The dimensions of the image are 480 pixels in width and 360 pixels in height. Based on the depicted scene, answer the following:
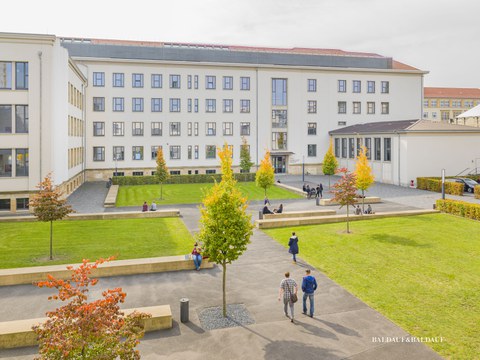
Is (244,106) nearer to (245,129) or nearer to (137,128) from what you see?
(245,129)

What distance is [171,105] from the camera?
5828 centimetres

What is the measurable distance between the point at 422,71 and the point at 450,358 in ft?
212

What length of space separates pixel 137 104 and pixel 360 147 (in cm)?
3054

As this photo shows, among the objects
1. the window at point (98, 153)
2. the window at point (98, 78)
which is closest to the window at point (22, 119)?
the window at point (98, 153)

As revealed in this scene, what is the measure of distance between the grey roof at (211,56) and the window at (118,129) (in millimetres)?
9513

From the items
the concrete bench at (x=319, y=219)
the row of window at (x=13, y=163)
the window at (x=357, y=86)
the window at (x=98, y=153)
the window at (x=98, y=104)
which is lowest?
the concrete bench at (x=319, y=219)

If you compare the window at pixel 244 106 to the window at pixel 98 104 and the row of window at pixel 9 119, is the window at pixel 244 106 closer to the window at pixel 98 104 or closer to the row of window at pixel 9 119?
the window at pixel 98 104

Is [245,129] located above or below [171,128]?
above

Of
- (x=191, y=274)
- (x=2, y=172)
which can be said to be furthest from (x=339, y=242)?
(x=2, y=172)

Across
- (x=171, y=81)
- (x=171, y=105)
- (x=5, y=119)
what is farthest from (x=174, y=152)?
(x=5, y=119)

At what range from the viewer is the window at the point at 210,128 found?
5966 cm

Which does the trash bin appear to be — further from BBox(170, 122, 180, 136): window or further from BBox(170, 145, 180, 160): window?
BBox(170, 122, 180, 136): window

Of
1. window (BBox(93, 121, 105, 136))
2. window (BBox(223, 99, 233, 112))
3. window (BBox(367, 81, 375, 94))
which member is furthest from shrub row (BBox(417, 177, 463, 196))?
window (BBox(93, 121, 105, 136))

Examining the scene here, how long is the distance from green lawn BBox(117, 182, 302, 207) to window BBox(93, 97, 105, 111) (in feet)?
41.6
